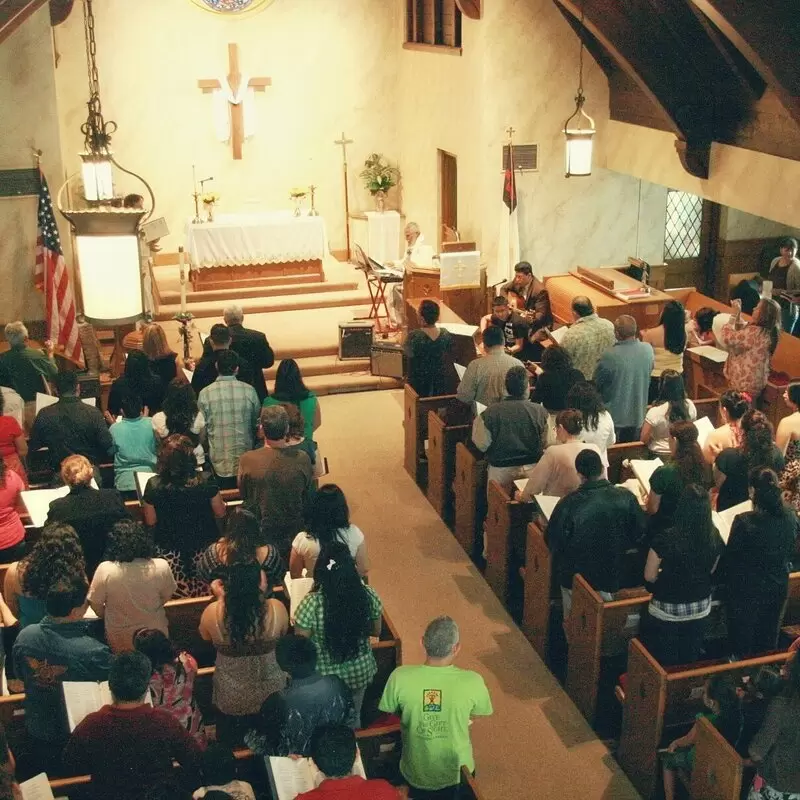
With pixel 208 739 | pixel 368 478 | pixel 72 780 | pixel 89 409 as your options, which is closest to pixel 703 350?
pixel 368 478

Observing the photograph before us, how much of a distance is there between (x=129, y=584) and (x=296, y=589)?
75 centimetres

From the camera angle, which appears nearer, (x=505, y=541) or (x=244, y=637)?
(x=244, y=637)

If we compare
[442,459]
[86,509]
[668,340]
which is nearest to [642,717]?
[86,509]

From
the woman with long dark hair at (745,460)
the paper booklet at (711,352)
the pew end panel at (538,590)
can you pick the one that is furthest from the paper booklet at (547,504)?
the paper booklet at (711,352)

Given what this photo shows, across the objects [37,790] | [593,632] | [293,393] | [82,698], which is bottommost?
[593,632]

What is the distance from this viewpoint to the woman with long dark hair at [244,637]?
457cm

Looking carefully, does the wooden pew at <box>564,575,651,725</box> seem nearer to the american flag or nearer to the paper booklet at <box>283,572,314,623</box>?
the paper booklet at <box>283,572,314,623</box>

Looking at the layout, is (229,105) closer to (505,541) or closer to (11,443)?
(11,443)

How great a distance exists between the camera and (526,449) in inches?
269

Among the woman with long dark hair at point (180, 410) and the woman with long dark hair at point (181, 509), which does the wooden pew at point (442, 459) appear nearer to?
the woman with long dark hair at point (180, 410)

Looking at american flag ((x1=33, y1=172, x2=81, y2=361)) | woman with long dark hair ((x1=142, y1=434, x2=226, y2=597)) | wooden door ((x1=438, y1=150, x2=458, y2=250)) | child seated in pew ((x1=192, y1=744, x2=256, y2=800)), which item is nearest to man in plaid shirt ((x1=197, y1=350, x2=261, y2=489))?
woman with long dark hair ((x1=142, y1=434, x2=226, y2=597))

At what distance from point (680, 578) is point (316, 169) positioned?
10.3m

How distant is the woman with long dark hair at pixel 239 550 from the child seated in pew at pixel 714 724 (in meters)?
1.93

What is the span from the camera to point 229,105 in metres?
13.8
